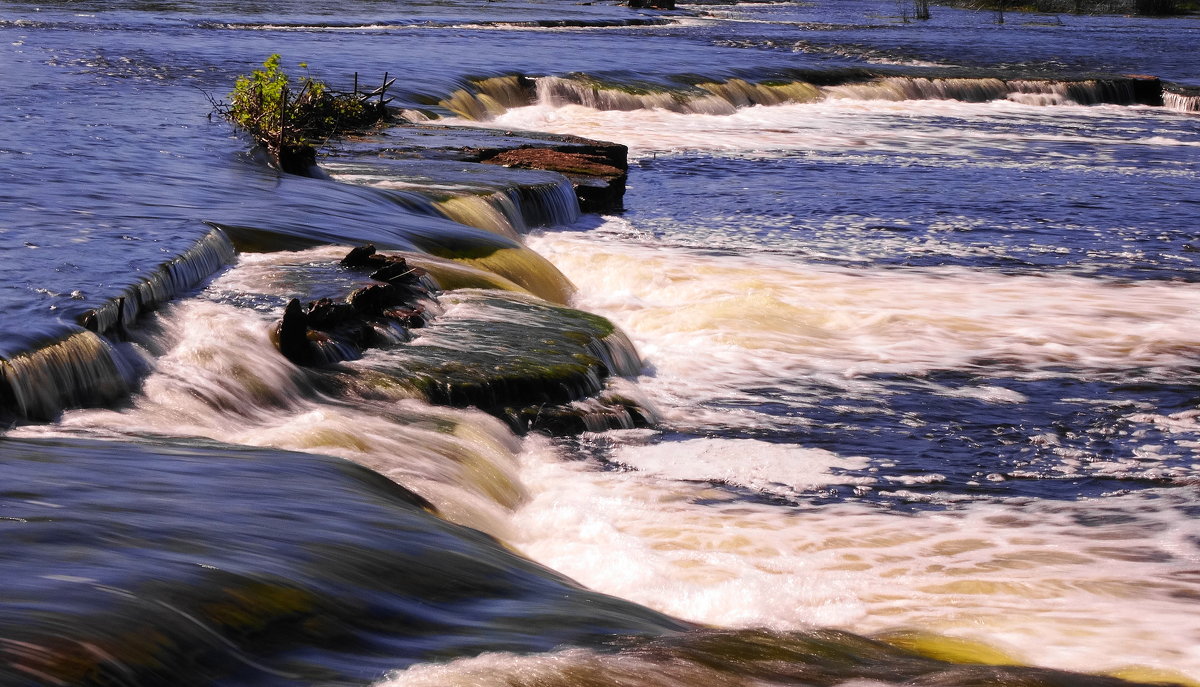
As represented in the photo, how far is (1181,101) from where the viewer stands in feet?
113

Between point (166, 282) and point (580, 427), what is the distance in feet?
9.75

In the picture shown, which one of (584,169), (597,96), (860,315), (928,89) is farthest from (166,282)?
(928,89)

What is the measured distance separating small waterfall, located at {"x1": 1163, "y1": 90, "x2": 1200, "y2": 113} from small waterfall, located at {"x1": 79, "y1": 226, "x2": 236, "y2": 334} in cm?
2996

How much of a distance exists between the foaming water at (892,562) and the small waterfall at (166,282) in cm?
257

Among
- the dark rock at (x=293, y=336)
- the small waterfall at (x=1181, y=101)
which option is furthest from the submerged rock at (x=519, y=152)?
the small waterfall at (x=1181, y=101)

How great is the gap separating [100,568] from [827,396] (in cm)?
635

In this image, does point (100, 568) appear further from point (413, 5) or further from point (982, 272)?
point (413, 5)

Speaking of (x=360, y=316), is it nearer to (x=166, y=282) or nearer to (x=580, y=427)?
(x=166, y=282)

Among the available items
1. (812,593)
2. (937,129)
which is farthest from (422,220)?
(937,129)

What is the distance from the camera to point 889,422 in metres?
9.36

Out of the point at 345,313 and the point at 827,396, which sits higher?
the point at 345,313

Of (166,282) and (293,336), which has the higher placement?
(166,282)

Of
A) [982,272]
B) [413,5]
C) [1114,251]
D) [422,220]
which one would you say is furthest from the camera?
[413,5]

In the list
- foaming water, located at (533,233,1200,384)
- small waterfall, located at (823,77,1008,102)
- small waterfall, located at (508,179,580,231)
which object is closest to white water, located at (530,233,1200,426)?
foaming water, located at (533,233,1200,384)
